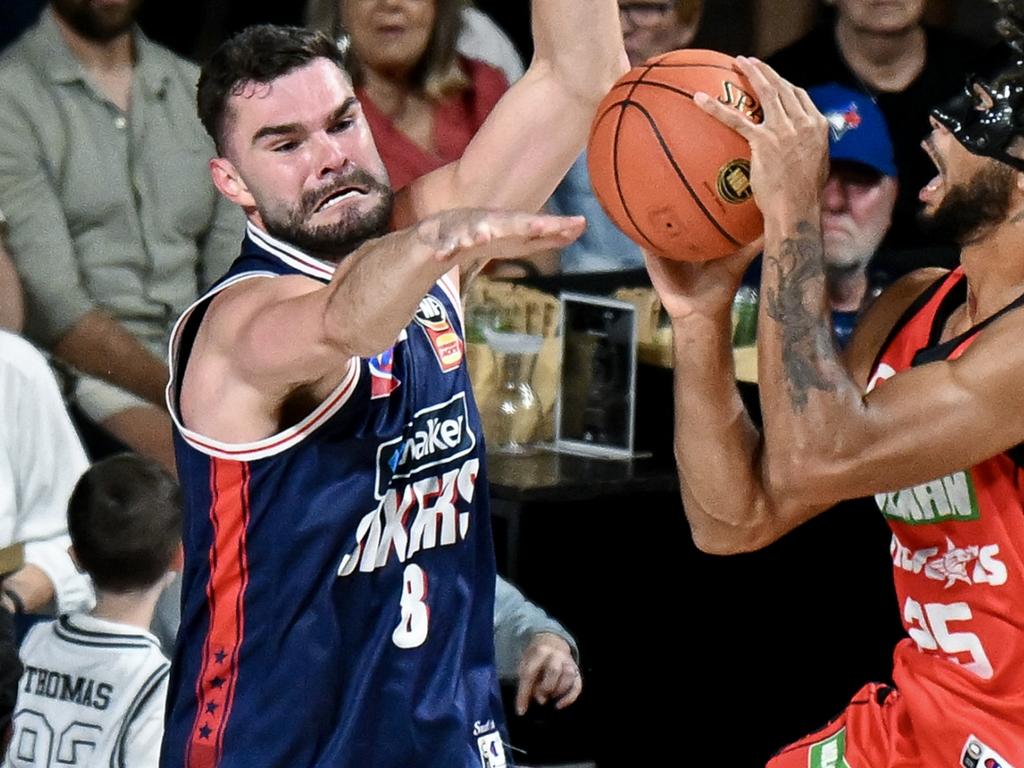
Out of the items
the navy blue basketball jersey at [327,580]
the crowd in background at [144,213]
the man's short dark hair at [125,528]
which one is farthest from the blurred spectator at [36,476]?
the navy blue basketball jersey at [327,580]

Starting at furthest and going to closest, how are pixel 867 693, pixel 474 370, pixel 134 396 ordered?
1. pixel 474 370
2. pixel 134 396
3. pixel 867 693

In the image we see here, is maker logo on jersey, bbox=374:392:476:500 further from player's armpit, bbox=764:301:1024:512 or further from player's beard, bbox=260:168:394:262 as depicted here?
player's armpit, bbox=764:301:1024:512

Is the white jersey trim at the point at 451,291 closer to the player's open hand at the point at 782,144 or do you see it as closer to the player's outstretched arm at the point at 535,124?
the player's outstretched arm at the point at 535,124

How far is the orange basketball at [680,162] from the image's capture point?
3.28 metres

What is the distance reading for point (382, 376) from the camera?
346 cm

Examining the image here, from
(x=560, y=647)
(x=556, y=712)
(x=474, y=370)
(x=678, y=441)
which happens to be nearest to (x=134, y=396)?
(x=474, y=370)

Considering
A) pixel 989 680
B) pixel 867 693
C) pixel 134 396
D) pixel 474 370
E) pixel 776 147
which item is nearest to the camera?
pixel 776 147

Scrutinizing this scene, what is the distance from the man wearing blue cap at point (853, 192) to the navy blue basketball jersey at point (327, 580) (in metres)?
3.02

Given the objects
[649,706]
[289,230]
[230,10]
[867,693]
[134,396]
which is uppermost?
[230,10]

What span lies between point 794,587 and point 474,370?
42.8 inches

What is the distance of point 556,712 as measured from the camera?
18.0 feet

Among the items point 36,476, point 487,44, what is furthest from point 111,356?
point 487,44

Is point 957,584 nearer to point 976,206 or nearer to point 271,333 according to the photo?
point 976,206

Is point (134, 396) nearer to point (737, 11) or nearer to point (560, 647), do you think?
point (560, 647)
